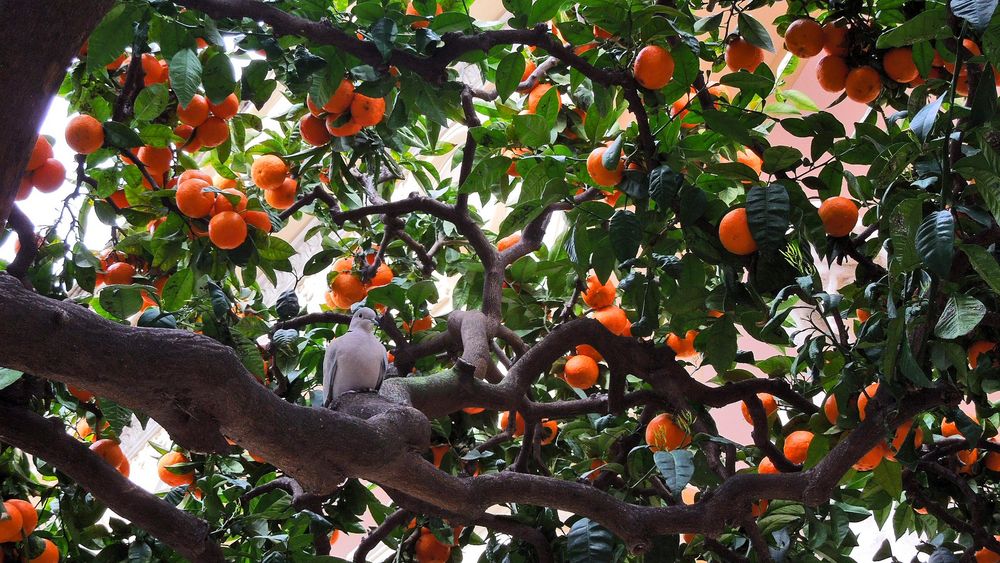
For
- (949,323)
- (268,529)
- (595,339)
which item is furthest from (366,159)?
(949,323)

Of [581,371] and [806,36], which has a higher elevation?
[806,36]

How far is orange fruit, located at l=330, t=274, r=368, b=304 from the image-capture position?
79.6 inches

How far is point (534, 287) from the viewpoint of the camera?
2.03 m

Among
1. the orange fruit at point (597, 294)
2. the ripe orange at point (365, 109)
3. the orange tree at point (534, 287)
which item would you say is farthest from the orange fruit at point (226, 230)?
the orange fruit at point (597, 294)

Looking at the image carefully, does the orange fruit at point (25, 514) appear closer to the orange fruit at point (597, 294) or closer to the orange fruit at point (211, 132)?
the orange fruit at point (211, 132)

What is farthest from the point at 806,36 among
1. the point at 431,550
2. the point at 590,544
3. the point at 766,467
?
the point at 431,550

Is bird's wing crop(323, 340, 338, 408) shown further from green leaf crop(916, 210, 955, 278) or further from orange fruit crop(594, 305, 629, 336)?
green leaf crop(916, 210, 955, 278)

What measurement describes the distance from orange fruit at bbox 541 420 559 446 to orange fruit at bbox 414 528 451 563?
0.94 feet

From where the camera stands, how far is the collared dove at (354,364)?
1519mm

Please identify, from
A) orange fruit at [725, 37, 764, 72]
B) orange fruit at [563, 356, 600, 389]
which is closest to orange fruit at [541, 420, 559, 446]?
orange fruit at [563, 356, 600, 389]

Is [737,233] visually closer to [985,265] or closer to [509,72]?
[985,265]

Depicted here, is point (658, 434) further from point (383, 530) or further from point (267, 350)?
point (267, 350)

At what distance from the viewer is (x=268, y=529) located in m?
1.79

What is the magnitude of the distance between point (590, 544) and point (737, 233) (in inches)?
21.1
